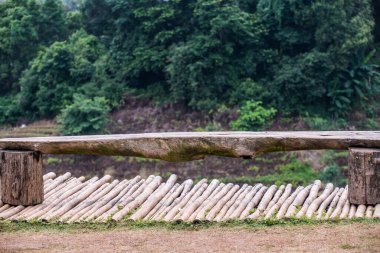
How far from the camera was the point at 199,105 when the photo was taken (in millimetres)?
17984

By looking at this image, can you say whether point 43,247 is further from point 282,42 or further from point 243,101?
point 282,42

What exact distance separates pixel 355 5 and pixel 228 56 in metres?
3.74

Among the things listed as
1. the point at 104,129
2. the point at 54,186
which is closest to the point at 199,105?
the point at 104,129

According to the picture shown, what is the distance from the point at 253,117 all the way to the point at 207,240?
42.5 feet

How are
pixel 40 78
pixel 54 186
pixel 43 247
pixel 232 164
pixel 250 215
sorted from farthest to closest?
pixel 40 78 → pixel 232 164 → pixel 54 186 → pixel 250 215 → pixel 43 247

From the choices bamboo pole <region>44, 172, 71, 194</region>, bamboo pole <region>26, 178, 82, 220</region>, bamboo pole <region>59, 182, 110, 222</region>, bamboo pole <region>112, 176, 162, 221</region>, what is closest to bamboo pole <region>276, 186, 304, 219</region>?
bamboo pole <region>112, 176, 162, 221</region>

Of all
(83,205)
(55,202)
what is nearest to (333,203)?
(83,205)

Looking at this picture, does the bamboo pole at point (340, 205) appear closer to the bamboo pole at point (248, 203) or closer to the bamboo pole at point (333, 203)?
the bamboo pole at point (333, 203)

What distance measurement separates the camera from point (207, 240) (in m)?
4.36

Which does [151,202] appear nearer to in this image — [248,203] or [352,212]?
[248,203]

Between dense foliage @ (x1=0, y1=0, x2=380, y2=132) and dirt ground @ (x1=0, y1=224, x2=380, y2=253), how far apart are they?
1281 cm

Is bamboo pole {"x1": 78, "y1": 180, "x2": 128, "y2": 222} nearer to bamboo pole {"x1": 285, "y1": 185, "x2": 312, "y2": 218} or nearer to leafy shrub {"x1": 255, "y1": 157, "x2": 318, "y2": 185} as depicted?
bamboo pole {"x1": 285, "y1": 185, "x2": 312, "y2": 218}

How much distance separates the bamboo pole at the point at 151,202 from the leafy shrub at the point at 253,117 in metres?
11.1

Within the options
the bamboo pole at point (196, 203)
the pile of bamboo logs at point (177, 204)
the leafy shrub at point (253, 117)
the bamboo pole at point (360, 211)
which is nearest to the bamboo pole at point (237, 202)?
the pile of bamboo logs at point (177, 204)
